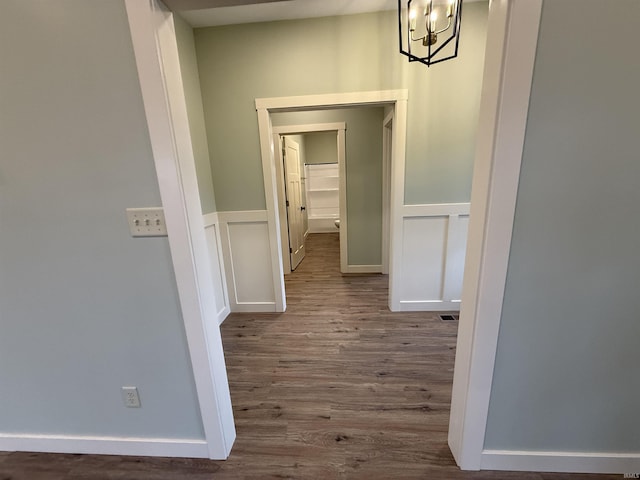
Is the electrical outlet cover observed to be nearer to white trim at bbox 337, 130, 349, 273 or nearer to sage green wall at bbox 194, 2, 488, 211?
sage green wall at bbox 194, 2, 488, 211

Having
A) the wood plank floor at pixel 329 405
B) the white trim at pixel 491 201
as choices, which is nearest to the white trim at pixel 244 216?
the wood plank floor at pixel 329 405

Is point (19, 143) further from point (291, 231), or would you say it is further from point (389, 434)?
point (291, 231)

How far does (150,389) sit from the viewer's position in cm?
128

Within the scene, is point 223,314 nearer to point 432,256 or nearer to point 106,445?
point 106,445

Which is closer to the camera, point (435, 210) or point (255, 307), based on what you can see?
point (435, 210)

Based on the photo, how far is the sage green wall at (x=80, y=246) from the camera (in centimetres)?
93

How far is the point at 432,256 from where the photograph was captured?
2.52 m

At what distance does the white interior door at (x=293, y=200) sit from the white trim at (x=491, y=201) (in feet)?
10.0

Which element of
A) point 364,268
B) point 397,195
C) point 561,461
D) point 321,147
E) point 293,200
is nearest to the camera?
point 561,461

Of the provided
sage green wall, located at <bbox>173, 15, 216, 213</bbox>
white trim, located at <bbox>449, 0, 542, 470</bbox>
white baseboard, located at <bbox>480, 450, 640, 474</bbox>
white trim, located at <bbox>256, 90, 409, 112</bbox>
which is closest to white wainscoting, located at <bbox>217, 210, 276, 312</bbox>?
sage green wall, located at <bbox>173, 15, 216, 213</bbox>

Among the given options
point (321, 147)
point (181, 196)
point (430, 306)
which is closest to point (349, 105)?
point (181, 196)

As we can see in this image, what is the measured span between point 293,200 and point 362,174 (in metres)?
1.26

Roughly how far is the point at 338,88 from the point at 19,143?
2.05 m

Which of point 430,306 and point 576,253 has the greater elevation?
point 576,253
